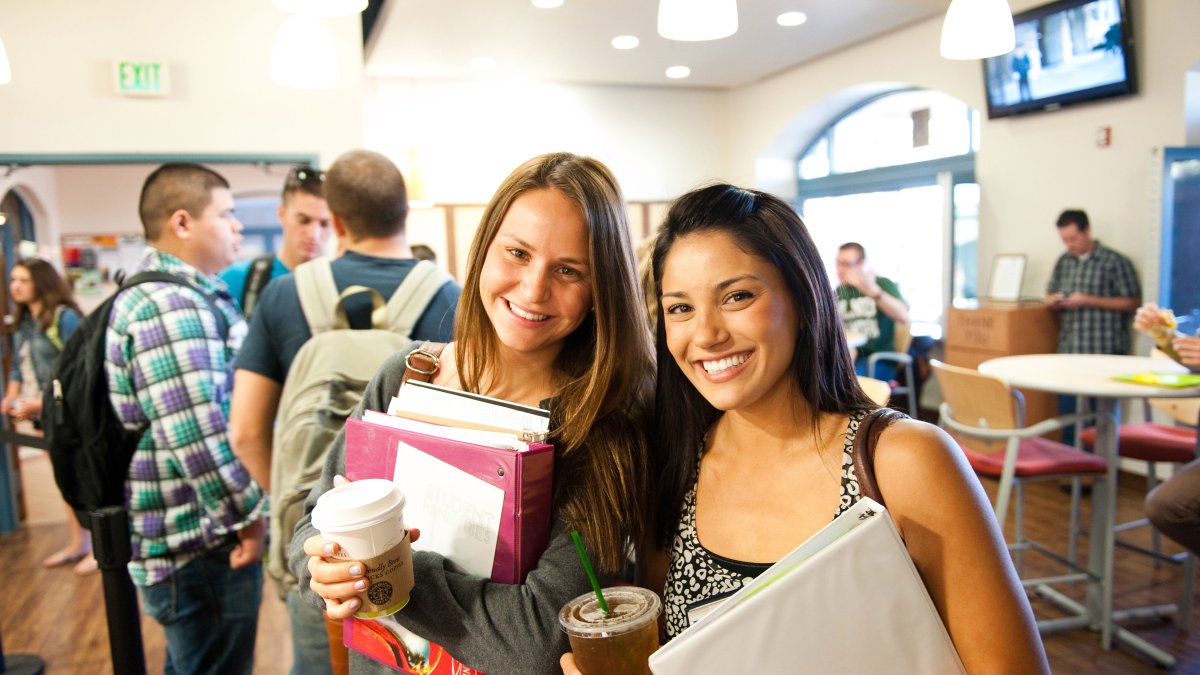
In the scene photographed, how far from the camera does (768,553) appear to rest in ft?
3.83

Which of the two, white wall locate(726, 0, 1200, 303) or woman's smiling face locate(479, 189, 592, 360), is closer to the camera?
woman's smiling face locate(479, 189, 592, 360)

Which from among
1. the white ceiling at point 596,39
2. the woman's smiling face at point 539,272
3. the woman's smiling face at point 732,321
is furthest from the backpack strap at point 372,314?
the white ceiling at point 596,39

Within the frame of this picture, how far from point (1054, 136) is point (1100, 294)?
128cm

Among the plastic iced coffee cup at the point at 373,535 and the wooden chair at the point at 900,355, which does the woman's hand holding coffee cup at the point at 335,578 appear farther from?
the wooden chair at the point at 900,355

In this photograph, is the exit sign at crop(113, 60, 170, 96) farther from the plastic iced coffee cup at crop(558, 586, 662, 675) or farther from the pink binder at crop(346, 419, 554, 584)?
the plastic iced coffee cup at crop(558, 586, 662, 675)

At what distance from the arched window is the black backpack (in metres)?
→ 6.25

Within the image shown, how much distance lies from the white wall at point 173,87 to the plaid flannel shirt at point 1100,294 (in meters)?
4.85

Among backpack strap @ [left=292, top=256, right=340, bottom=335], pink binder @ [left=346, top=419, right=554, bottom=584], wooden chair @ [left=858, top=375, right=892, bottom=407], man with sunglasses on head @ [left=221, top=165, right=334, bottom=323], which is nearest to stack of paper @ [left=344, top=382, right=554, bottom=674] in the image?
pink binder @ [left=346, top=419, right=554, bottom=584]

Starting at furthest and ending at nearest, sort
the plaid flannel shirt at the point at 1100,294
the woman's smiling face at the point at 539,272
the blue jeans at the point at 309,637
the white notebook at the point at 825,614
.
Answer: the plaid flannel shirt at the point at 1100,294 < the blue jeans at the point at 309,637 < the woman's smiling face at the point at 539,272 < the white notebook at the point at 825,614

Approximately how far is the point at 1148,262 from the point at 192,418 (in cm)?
558

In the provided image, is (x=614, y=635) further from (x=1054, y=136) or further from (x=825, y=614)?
(x=1054, y=136)

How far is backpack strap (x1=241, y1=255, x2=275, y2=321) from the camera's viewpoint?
380 cm

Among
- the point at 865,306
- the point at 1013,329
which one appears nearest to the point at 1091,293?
the point at 1013,329

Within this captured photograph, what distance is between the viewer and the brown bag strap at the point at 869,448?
1104mm
